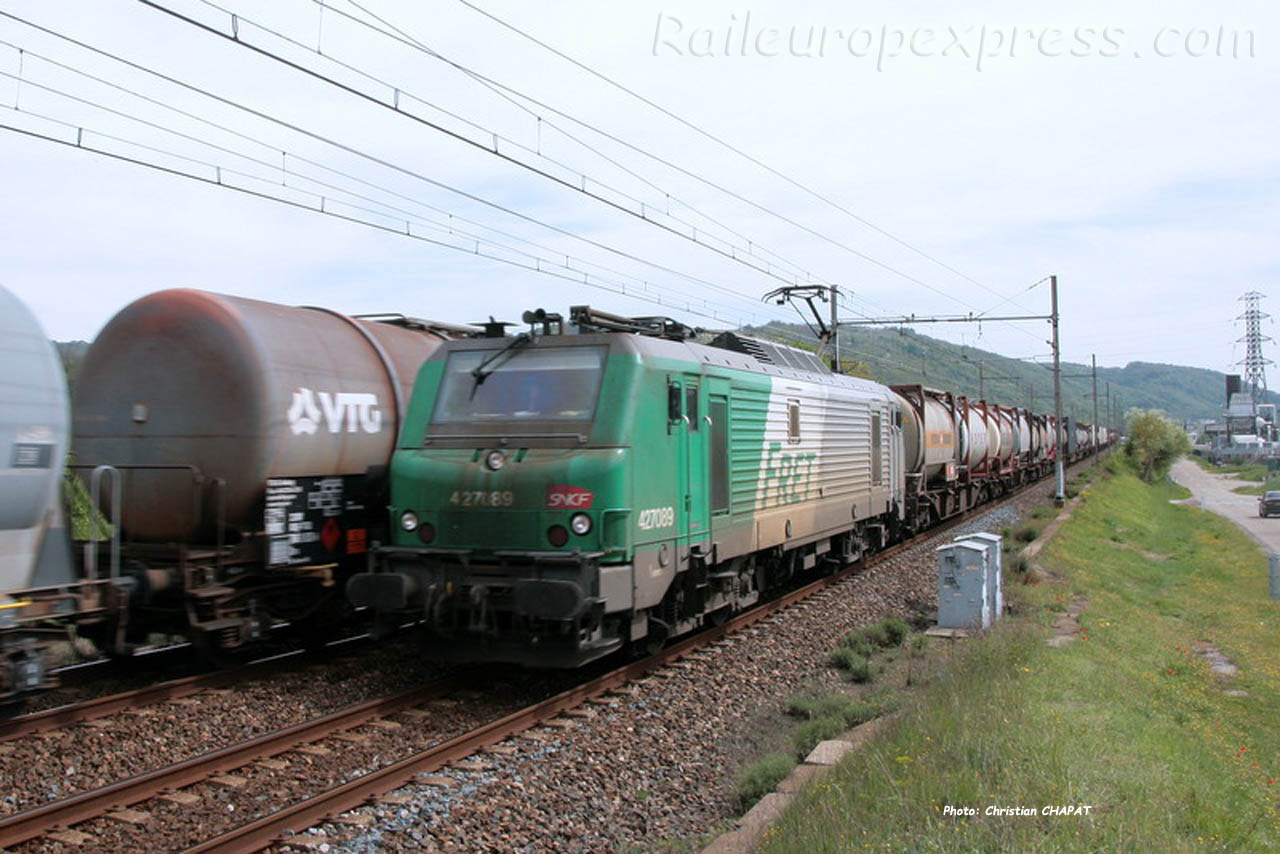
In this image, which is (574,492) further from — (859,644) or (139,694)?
(859,644)

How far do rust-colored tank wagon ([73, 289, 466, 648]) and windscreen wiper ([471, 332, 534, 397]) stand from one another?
1466 millimetres

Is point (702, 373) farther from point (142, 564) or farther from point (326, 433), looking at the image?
→ point (142, 564)

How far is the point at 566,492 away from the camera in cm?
852

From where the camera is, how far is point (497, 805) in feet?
20.7

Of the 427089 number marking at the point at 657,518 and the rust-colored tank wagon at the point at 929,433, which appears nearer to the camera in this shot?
the 427089 number marking at the point at 657,518

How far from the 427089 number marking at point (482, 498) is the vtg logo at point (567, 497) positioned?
0.35 m

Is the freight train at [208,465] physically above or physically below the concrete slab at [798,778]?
above

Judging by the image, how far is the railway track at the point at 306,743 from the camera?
18.8ft

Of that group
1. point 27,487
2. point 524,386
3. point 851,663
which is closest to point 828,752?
point 851,663

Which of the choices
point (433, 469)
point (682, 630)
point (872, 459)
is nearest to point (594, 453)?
point (433, 469)

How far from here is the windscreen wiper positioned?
9.42 metres

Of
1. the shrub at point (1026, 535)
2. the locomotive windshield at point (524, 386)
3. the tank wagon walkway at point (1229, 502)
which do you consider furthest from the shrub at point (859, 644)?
the tank wagon walkway at point (1229, 502)

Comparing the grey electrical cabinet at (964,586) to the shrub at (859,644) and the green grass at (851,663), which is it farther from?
the green grass at (851,663)

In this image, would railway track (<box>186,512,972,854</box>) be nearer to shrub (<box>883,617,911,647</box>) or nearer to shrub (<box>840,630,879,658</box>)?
shrub (<box>840,630,879,658</box>)
